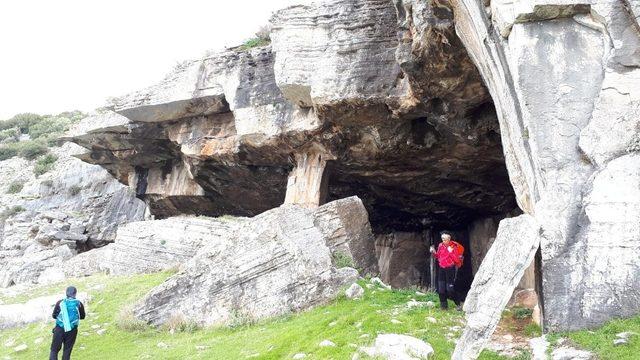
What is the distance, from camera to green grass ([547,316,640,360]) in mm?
6695

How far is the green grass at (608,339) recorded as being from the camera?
6695 millimetres

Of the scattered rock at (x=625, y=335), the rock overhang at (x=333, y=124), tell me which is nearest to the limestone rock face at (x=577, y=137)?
the scattered rock at (x=625, y=335)

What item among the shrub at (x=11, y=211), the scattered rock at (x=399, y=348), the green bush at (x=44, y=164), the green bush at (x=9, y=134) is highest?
the green bush at (x=9, y=134)

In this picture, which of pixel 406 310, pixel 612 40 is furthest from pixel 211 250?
pixel 612 40

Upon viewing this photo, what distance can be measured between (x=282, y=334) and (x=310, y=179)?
8.90 metres

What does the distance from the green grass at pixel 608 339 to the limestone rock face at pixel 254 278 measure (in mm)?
5786

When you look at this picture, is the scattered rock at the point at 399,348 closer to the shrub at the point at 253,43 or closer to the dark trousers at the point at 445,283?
the dark trousers at the point at 445,283

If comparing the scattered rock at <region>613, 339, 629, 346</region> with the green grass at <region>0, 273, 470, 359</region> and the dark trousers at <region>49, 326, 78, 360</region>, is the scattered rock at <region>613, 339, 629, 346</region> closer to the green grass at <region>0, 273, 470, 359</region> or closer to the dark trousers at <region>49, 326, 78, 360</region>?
the green grass at <region>0, 273, 470, 359</region>

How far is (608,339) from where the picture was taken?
23.2ft

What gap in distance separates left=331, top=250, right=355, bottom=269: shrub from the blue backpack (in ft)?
18.4

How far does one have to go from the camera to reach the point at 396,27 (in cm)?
1558

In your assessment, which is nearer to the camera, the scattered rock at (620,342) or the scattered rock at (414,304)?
the scattered rock at (620,342)

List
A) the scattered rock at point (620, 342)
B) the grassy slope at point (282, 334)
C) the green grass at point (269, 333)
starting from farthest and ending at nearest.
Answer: the green grass at point (269, 333) < the grassy slope at point (282, 334) < the scattered rock at point (620, 342)

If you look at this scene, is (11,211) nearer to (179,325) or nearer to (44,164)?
(44,164)
